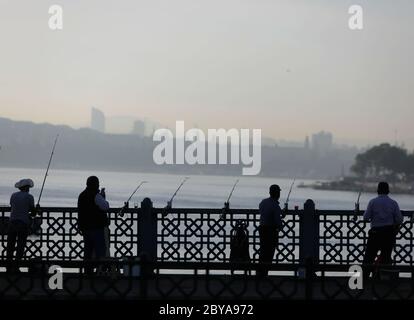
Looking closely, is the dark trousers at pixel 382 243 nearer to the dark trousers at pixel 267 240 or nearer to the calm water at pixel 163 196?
the dark trousers at pixel 267 240

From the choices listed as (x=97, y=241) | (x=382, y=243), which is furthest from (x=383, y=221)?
(x=97, y=241)

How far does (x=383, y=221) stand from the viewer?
57.2 ft

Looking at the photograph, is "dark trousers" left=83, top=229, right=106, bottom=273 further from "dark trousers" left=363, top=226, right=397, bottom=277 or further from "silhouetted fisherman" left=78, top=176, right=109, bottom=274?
"dark trousers" left=363, top=226, right=397, bottom=277

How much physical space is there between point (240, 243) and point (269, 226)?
20.5 inches

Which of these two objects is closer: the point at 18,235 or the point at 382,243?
the point at 382,243

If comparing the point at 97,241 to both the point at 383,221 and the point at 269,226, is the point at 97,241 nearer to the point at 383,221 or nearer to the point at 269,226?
the point at 269,226

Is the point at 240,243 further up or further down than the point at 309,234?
further down
